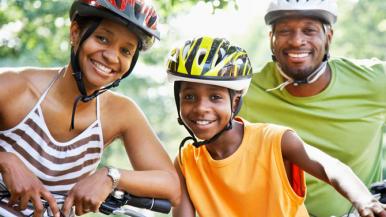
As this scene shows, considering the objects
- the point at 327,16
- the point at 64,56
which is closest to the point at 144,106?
the point at 64,56

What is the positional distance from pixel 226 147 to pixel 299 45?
3.34 feet

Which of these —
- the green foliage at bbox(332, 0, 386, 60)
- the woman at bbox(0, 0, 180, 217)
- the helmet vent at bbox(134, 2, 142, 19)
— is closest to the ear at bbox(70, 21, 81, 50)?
the woman at bbox(0, 0, 180, 217)

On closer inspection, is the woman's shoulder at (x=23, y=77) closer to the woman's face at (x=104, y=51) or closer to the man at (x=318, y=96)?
the woman's face at (x=104, y=51)

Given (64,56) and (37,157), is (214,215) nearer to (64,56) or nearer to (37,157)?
(37,157)

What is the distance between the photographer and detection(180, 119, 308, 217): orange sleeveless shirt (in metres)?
4.78

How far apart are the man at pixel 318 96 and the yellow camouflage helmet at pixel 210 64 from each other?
711 millimetres

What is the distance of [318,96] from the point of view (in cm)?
572

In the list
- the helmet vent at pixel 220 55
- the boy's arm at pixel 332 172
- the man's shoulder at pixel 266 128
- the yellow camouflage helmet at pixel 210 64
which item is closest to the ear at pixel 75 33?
the yellow camouflage helmet at pixel 210 64

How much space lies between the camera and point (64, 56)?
1357 cm

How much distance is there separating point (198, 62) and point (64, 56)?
899 centimetres

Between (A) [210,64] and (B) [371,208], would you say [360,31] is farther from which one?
(B) [371,208]

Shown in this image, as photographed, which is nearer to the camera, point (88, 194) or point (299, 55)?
point (88, 194)

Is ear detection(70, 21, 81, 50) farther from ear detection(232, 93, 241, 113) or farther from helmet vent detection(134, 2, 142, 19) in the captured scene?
ear detection(232, 93, 241, 113)

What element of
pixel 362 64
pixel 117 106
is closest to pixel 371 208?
pixel 117 106
